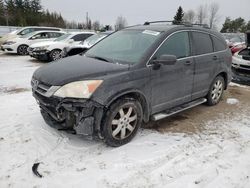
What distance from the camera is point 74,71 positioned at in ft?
12.0

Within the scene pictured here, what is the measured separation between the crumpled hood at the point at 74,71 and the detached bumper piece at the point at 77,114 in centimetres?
27

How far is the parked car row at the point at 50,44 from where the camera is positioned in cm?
1128

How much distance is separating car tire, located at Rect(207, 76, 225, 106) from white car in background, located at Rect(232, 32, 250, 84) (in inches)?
115

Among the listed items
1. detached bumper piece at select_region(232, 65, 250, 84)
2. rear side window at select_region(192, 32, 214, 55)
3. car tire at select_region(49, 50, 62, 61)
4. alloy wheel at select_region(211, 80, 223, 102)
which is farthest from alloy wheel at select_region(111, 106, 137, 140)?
car tire at select_region(49, 50, 62, 61)

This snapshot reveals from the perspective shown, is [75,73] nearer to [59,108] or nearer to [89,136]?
[59,108]

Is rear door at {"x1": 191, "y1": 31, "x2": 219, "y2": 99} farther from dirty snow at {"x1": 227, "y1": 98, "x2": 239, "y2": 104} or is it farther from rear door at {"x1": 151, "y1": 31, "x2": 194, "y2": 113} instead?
dirty snow at {"x1": 227, "y1": 98, "x2": 239, "y2": 104}

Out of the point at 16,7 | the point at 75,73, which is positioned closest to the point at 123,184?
the point at 75,73

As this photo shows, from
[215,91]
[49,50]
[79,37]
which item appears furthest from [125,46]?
[79,37]

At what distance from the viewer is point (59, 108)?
3.47 metres

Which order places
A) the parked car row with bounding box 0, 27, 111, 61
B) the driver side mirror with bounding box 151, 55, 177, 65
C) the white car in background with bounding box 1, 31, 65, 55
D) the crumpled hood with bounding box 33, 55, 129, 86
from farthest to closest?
the white car in background with bounding box 1, 31, 65, 55
the parked car row with bounding box 0, 27, 111, 61
the driver side mirror with bounding box 151, 55, 177, 65
the crumpled hood with bounding box 33, 55, 129, 86

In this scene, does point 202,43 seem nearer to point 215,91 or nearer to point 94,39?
point 215,91

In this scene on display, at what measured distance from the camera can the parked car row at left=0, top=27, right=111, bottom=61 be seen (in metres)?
11.3

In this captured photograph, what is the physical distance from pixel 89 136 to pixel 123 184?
866 millimetres

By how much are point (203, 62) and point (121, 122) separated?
233 centimetres
